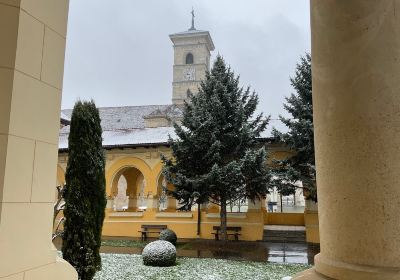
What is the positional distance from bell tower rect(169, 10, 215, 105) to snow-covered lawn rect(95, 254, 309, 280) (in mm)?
45813

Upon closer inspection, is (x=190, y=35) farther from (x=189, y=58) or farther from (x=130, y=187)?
(x=130, y=187)

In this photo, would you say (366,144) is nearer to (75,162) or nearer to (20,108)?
(20,108)

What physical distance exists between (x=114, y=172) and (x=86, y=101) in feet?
43.2

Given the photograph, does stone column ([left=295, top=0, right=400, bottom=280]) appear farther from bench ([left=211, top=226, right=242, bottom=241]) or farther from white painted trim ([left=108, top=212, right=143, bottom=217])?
white painted trim ([left=108, top=212, right=143, bottom=217])

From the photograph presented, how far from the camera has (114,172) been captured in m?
21.9

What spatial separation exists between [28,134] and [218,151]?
14.9 metres

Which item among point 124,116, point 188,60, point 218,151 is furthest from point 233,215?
point 188,60

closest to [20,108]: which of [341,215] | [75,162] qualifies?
[341,215]

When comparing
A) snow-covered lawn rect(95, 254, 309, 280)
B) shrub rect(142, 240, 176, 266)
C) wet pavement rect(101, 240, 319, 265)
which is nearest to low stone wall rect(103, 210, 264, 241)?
wet pavement rect(101, 240, 319, 265)

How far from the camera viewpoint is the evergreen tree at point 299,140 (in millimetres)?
16703

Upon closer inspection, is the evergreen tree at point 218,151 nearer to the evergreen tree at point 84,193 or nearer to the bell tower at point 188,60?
the evergreen tree at point 84,193

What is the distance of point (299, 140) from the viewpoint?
17109 mm

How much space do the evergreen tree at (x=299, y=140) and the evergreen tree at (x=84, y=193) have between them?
10223mm

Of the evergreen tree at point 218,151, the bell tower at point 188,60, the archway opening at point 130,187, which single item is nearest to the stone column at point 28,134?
the evergreen tree at point 218,151
